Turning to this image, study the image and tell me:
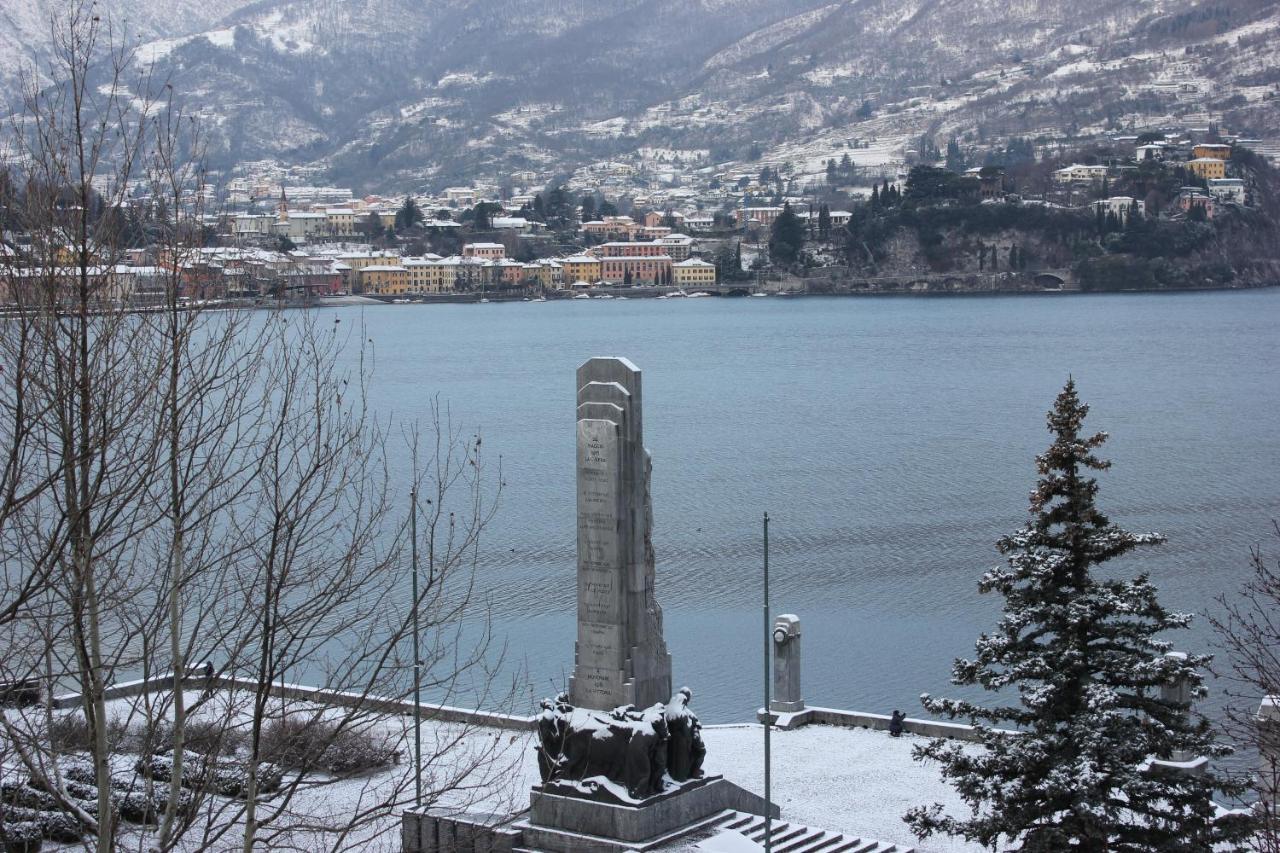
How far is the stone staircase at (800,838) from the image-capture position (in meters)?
11.9

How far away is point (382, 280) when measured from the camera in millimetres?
140500

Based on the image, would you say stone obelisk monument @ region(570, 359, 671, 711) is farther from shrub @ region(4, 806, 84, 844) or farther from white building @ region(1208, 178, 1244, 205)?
white building @ region(1208, 178, 1244, 205)

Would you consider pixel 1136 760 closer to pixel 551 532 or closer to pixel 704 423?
pixel 551 532

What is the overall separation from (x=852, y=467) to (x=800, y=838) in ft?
99.4

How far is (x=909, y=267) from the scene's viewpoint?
5531 inches

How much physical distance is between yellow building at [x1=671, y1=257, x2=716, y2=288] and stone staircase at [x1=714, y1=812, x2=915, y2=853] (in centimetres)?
13699

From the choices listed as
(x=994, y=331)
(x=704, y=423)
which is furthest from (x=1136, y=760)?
(x=994, y=331)

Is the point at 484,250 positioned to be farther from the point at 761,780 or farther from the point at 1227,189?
the point at 761,780

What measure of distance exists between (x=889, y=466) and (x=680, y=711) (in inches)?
1198

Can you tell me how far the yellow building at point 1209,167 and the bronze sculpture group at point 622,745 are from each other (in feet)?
526

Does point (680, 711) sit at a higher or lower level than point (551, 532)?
higher

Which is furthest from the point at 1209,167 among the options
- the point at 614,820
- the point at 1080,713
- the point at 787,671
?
the point at 614,820

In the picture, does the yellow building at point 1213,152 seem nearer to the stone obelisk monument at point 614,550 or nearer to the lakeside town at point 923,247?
the lakeside town at point 923,247

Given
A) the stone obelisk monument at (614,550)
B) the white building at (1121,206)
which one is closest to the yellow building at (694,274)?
the white building at (1121,206)
